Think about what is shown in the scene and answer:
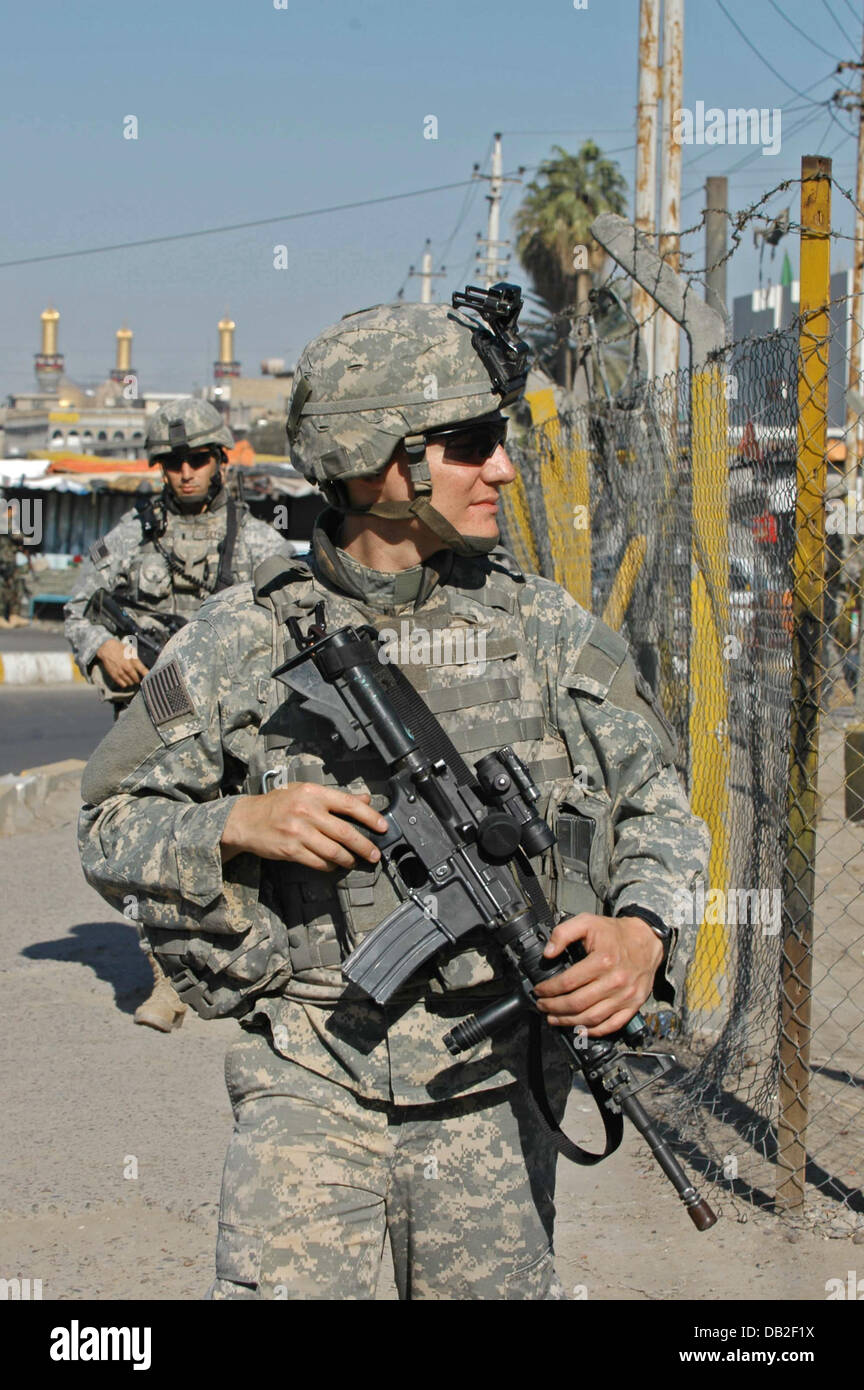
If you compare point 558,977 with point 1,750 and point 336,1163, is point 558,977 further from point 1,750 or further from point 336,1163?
point 1,750

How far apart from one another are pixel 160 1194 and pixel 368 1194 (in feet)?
6.19

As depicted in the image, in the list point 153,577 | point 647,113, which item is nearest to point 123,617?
point 153,577

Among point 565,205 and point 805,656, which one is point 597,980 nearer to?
point 805,656

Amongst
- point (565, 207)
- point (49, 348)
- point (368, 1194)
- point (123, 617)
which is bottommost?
point (368, 1194)

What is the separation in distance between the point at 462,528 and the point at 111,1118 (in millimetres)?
2762

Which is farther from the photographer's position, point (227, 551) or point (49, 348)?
point (49, 348)

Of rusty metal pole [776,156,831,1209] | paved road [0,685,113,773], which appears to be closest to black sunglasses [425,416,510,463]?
rusty metal pole [776,156,831,1209]

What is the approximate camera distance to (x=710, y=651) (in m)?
4.55

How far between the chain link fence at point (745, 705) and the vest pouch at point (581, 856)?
125 centimetres

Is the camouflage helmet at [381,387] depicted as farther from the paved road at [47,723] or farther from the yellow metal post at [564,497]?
the paved road at [47,723]

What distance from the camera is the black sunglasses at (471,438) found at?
2.30m

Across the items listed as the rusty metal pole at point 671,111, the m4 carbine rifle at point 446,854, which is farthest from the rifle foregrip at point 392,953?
the rusty metal pole at point 671,111

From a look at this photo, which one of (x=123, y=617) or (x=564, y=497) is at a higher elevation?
(x=564, y=497)

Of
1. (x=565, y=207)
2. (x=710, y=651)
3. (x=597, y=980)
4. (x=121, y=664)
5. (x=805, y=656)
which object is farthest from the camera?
(x=565, y=207)
